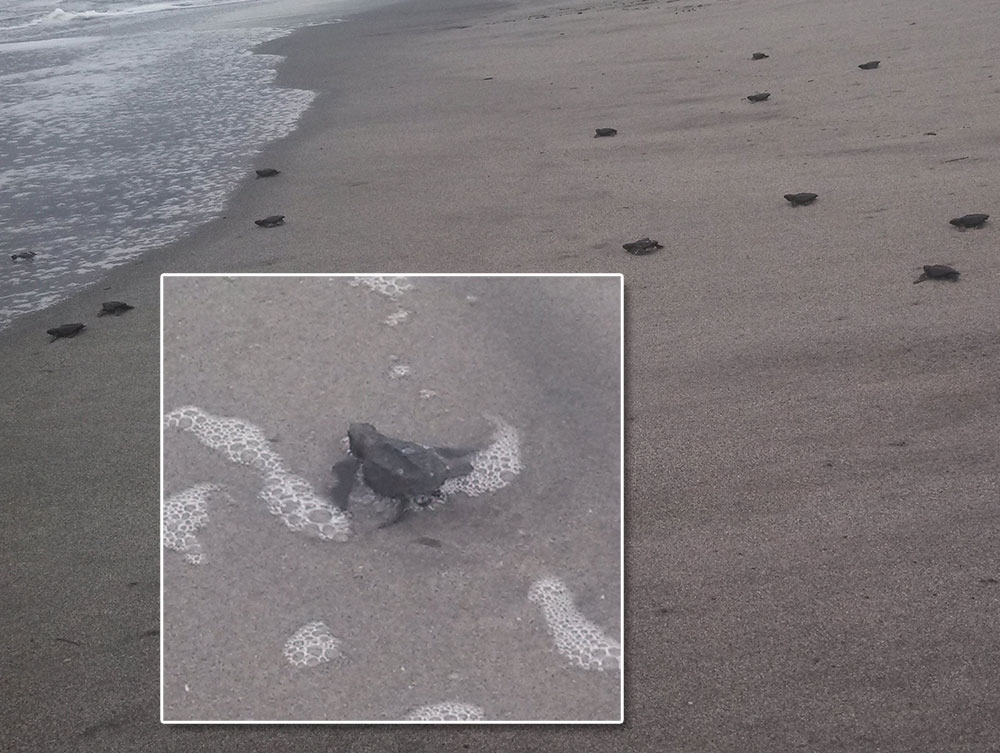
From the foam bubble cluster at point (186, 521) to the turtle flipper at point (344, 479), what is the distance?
0.19m

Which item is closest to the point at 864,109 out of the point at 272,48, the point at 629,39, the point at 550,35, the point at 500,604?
the point at 629,39

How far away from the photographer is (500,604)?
5.53 feet

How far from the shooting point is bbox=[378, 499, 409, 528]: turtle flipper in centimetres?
174

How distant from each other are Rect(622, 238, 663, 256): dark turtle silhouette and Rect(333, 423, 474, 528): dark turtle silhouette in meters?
3.12

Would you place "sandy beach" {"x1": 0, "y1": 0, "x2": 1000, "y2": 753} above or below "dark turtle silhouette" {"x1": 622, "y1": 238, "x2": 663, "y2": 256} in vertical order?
below

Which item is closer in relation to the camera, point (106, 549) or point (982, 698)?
point (982, 698)

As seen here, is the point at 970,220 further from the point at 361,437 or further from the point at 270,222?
the point at 361,437

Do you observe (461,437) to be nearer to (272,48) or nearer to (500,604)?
(500,604)

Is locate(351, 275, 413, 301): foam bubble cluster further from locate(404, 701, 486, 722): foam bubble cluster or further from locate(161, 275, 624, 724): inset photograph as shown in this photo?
locate(404, 701, 486, 722): foam bubble cluster

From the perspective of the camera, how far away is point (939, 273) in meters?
4.13

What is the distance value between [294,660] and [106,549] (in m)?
1.54

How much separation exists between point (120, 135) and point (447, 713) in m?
7.61

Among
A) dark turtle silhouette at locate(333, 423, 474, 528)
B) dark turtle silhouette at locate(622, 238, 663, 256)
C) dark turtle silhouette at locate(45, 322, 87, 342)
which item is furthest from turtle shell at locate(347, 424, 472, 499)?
dark turtle silhouette at locate(45, 322, 87, 342)

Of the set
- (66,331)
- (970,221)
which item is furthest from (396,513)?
(970,221)
